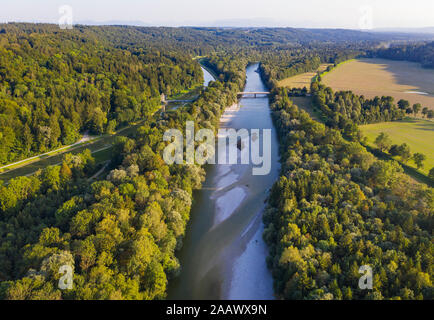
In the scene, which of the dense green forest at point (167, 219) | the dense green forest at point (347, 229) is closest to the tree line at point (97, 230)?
the dense green forest at point (167, 219)

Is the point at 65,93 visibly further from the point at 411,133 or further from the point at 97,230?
the point at 411,133

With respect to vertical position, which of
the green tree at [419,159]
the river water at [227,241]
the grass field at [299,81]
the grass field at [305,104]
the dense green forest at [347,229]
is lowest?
the river water at [227,241]

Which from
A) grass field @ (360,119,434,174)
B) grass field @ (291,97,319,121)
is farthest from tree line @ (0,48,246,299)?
grass field @ (291,97,319,121)

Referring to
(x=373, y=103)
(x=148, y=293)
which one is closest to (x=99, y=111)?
(x=148, y=293)

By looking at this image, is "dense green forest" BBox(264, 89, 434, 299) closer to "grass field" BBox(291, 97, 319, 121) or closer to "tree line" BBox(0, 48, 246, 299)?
"tree line" BBox(0, 48, 246, 299)

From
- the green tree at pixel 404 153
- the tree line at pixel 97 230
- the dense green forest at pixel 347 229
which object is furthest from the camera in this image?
the green tree at pixel 404 153

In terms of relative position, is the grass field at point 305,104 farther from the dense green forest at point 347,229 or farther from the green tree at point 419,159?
the dense green forest at point 347,229
